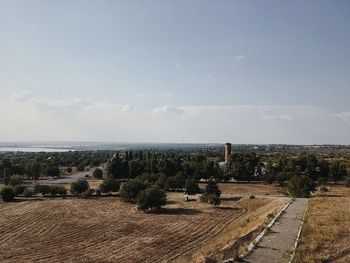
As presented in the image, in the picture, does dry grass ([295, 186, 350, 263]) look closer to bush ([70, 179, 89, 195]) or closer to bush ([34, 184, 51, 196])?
bush ([70, 179, 89, 195])

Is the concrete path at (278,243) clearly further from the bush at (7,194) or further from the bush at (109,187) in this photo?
the bush at (7,194)

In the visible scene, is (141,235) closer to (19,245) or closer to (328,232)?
(19,245)

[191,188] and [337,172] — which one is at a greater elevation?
[337,172]

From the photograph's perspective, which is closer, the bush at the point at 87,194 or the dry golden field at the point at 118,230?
the dry golden field at the point at 118,230

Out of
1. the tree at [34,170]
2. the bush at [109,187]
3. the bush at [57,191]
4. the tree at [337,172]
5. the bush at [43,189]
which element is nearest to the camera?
the bush at [43,189]

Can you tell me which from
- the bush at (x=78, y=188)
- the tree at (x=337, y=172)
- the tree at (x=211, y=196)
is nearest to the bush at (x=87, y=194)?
the bush at (x=78, y=188)

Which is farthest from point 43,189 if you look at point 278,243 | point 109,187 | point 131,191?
point 278,243

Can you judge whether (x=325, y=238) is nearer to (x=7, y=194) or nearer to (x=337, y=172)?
(x=7, y=194)

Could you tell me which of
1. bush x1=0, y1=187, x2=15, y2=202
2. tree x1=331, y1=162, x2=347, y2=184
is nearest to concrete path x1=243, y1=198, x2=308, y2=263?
bush x1=0, y1=187, x2=15, y2=202
